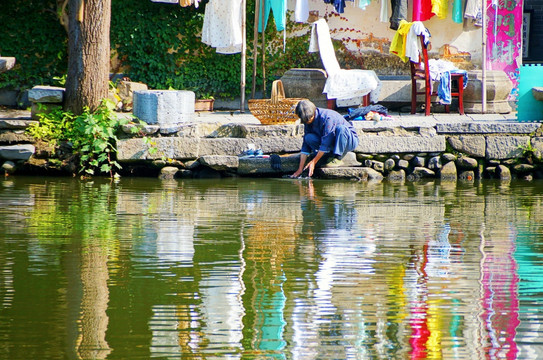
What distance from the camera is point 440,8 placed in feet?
41.0

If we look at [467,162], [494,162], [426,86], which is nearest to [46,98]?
[426,86]

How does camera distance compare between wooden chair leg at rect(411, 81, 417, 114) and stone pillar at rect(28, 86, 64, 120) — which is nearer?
stone pillar at rect(28, 86, 64, 120)

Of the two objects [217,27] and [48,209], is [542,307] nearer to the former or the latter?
[48,209]

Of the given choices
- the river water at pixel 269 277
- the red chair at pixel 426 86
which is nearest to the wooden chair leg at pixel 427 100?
the red chair at pixel 426 86

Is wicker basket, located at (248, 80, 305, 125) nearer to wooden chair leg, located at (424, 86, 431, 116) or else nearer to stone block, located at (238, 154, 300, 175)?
stone block, located at (238, 154, 300, 175)

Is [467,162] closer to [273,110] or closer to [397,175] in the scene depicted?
[397,175]

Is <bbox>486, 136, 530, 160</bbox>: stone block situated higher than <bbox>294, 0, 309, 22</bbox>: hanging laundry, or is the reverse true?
<bbox>294, 0, 309, 22</bbox>: hanging laundry

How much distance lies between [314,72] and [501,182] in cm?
300

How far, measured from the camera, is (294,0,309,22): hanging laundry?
1188cm

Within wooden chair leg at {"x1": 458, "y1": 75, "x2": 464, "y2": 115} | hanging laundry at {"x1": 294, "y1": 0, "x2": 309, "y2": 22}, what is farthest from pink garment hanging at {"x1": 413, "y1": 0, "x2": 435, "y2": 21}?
hanging laundry at {"x1": 294, "y1": 0, "x2": 309, "y2": 22}

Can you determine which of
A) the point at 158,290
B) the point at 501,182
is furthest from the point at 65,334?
the point at 501,182

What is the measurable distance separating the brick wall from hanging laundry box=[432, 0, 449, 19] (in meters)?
2.51

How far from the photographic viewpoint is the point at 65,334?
4.05 meters

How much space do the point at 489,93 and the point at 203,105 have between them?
4.11m
